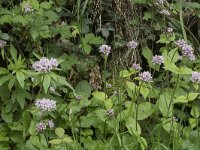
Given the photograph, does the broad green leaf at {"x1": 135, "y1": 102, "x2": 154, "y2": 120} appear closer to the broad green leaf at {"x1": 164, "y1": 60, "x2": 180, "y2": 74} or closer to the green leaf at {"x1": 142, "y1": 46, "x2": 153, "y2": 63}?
the broad green leaf at {"x1": 164, "y1": 60, "x2": 180, "y2": 74}

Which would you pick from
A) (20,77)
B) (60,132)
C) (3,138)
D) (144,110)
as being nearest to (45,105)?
(60,132)

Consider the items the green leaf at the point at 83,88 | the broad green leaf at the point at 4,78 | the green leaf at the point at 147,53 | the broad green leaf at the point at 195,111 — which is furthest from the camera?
the green leaf at the point at 147,53

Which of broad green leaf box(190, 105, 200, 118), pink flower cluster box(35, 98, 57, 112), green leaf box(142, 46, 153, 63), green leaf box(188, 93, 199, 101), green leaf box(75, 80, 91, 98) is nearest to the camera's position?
pink flower cluster box(35, 98, 57, 112)

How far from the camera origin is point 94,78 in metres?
3.53

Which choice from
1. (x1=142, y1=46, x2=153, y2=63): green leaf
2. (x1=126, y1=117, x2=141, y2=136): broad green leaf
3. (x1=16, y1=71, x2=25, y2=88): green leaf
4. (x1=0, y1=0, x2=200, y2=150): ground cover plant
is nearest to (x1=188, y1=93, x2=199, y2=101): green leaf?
(x1=0, y1=0, x2=200, y2=150): ground cover plant

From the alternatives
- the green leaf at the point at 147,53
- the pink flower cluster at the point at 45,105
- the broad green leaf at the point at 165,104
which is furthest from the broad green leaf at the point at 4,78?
the green leaf at the point at 147,53

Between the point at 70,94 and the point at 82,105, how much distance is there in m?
0.28

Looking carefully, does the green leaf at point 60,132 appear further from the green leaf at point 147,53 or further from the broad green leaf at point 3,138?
the green leaf at point 147,53

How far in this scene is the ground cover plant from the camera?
2.83 metres

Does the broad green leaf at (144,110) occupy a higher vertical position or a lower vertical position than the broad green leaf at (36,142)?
higher

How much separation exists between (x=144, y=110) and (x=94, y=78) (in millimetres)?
614

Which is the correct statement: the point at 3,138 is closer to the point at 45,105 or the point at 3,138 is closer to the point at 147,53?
the point at 45,105

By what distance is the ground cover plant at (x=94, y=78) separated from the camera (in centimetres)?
283

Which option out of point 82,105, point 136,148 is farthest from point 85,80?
point 136,148
